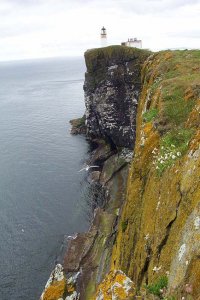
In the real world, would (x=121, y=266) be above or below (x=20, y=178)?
below

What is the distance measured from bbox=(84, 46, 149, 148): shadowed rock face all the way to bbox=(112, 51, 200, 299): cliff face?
1829 inches

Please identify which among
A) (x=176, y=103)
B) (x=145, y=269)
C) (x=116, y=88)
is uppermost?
(x=116, y=88)

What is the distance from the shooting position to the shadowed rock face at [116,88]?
Answer: 69625 mm

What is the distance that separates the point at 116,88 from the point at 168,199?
6080cm

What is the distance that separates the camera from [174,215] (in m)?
A: 12.6

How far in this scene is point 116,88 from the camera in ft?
238

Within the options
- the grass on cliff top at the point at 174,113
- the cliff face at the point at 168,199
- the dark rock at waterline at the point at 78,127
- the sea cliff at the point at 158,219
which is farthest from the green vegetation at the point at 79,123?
the cliff face at the point at 168,199

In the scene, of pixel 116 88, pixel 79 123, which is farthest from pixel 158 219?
pixel 79 123

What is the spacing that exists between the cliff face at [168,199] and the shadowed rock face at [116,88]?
46.5m

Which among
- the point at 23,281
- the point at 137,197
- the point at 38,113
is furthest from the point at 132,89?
the point at 38,113

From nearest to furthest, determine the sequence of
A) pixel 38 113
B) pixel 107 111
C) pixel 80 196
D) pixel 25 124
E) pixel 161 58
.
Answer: pixel 161 58 → pixel 80 196 → pixel 107 111 → pixel 25 124 → pixel 38 113

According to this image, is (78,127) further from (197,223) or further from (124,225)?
(197,223)

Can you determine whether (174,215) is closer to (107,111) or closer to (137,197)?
(137,197)

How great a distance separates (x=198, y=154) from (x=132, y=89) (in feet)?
192
